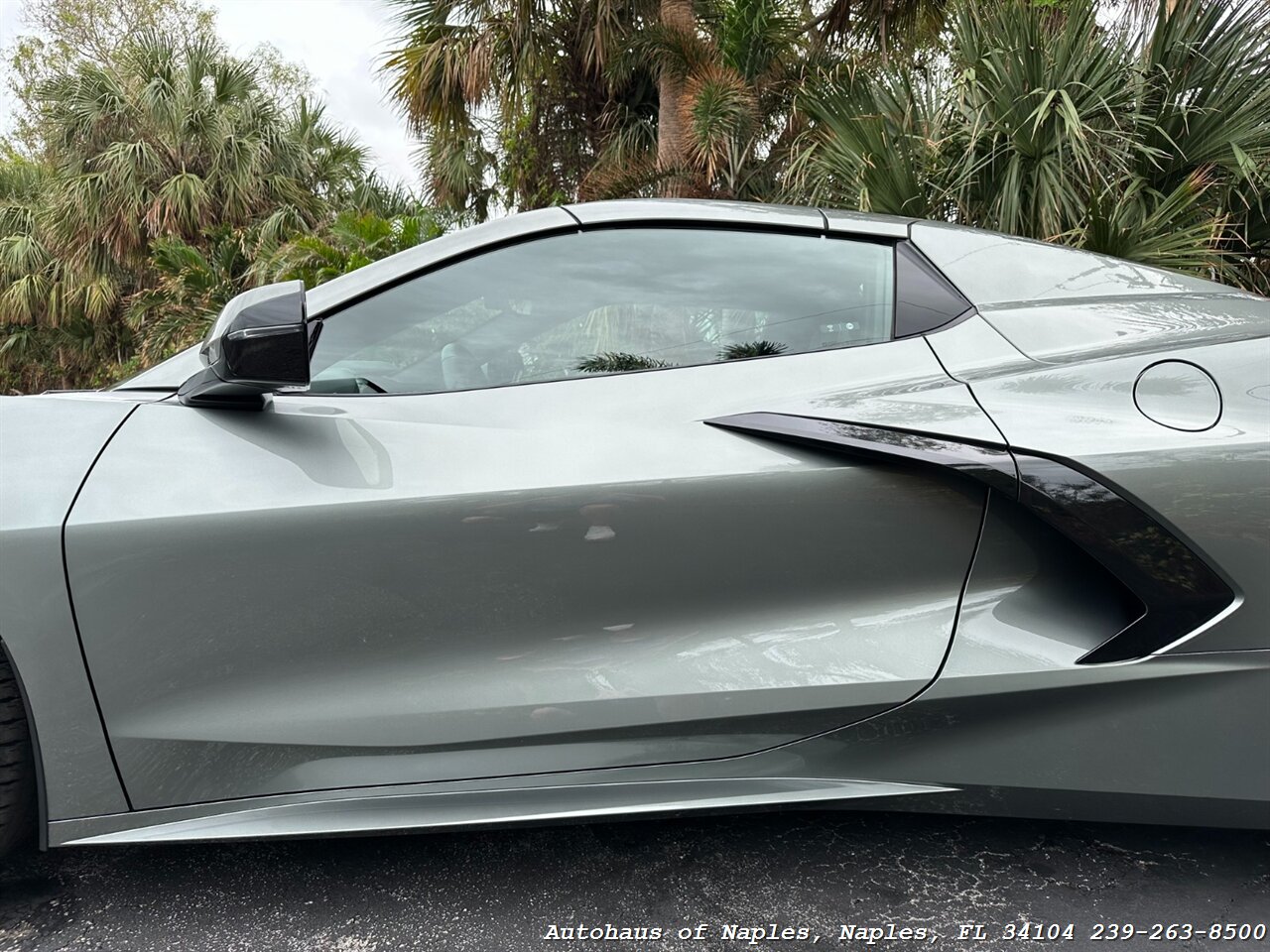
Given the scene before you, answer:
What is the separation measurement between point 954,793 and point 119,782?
131cm

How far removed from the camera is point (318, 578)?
127 cm

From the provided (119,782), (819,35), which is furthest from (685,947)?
(819,35)

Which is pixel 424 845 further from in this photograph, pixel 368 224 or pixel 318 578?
pixel 368 224

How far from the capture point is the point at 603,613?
128 centimetres

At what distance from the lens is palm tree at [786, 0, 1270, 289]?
3486 mm

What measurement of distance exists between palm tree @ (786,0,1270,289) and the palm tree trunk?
2.85 m

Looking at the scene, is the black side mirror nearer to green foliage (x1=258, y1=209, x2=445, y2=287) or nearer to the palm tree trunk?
the palm tree trunk

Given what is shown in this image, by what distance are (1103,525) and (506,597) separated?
894 mm

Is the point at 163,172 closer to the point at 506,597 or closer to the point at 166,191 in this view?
the point at 166,191

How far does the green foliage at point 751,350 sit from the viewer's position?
141 centimetres

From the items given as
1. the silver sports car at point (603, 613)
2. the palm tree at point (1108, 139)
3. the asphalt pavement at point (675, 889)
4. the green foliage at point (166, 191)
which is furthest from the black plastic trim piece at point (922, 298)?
the green foliage at point (166, 191)

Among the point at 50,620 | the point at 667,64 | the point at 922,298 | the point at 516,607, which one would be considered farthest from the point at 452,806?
the point at 667,64

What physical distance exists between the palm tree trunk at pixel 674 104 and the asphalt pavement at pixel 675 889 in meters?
5.65

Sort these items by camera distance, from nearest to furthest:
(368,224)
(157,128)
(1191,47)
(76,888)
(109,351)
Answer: (76,888) < (1191,47) < (368,224) < (157,128) < (109,351)
